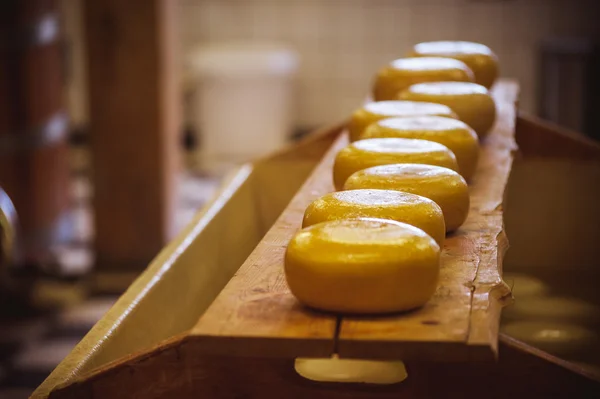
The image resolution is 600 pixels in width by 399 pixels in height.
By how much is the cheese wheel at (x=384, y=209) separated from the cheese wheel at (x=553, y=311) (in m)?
1.07

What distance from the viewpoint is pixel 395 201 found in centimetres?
128

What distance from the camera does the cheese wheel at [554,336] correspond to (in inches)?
82.7

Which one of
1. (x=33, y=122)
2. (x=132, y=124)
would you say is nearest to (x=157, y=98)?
(x=132, y=124)

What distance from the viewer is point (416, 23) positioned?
638 cm

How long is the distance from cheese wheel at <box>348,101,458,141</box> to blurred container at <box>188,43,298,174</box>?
13.5ft

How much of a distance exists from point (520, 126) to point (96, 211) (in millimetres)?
2000

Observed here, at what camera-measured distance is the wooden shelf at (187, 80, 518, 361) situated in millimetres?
1021

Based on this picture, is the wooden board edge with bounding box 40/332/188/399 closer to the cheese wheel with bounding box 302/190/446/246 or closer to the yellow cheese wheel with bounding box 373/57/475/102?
the cheese wheel with bounding box 302/190/446/246

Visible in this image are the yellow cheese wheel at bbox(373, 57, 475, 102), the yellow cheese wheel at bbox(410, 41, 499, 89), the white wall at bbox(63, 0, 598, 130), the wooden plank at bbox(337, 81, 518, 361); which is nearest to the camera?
the wooden plank at bbox(337, 81, 518, 361)

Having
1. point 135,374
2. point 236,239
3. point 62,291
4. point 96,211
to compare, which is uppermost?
point 135,374

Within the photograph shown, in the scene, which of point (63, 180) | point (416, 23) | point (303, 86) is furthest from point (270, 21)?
point (63, 180)

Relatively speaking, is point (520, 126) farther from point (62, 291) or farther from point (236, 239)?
point (62, 291)

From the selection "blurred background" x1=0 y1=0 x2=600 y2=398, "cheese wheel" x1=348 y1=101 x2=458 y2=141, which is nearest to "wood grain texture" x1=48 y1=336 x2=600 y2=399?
"cheese wheel" x1=348 y1=101 x2=458 y2=141

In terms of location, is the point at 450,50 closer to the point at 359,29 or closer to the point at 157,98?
the point at 157,98
